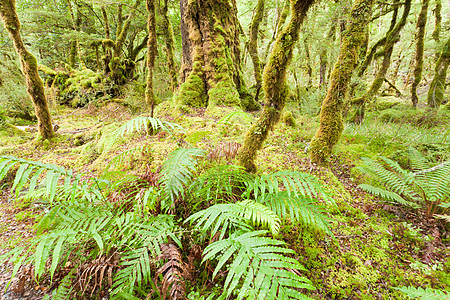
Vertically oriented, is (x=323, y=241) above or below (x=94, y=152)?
below

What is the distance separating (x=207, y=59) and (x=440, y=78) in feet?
29.0

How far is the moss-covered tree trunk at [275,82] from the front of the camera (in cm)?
216

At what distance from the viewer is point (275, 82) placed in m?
2.36

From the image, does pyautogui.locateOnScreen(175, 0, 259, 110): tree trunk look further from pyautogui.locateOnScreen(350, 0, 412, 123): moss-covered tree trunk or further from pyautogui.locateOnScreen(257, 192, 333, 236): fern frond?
pyautogui.locateOnScreen(350, 0, 412, 123): moss-covered tree trunk

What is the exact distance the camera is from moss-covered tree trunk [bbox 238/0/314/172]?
216 centimetres

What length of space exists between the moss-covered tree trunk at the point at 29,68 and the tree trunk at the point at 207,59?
4.02 metres

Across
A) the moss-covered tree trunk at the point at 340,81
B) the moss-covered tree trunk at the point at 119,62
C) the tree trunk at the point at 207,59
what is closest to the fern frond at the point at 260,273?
the moss-covered tree trunk at the point at 340,81

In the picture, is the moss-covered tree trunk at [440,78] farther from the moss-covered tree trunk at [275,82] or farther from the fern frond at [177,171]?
the fern frond at [177,171]

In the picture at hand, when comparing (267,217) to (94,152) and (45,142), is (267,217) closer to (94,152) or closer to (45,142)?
(94,152)

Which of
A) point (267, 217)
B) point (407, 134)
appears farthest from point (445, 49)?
point (267, 217)

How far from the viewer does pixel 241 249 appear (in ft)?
3.86

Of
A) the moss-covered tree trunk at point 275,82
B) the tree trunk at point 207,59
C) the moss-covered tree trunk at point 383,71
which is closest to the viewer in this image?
the moss-covered tree trunk at point 275,82

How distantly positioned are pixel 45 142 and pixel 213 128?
220 inches

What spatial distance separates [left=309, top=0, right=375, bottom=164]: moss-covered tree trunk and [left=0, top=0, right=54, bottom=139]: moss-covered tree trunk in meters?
7.59
